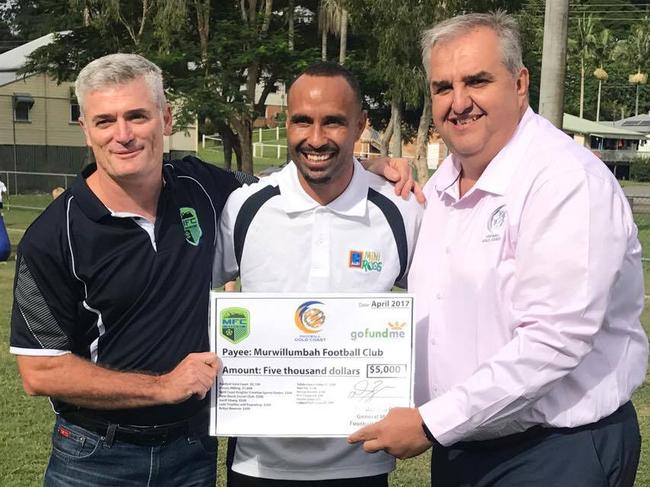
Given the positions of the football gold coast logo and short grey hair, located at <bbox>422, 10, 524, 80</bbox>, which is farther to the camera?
the football gold coast logo

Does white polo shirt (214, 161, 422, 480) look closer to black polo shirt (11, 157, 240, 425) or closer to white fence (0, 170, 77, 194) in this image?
black polo shirt (11, 157, 240, 425)

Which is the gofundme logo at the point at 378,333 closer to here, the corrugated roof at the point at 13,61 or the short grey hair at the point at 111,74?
the short grey hair at the point at 111,74

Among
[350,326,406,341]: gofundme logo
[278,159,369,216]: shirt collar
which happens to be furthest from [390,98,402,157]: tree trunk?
[350,326,406,341]: gofundme logo

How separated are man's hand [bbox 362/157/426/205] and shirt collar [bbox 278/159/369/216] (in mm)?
175

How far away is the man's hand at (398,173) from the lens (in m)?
3.79

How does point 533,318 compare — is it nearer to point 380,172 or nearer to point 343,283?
point 343,283

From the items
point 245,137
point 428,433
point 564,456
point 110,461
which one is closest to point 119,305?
point 110,461

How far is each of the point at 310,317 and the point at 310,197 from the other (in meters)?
0.59

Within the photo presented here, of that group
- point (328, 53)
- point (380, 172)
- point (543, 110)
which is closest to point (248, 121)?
point (328, 53)

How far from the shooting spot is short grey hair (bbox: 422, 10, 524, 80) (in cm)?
305

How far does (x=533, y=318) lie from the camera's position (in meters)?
2.76

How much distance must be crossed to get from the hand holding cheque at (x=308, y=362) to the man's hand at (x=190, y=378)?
0.31ft

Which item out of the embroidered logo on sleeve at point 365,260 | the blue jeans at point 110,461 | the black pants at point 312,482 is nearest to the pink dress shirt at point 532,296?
the embroidered logo on sleeve at point 365,260

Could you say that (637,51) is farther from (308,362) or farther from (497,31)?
(308,362)
